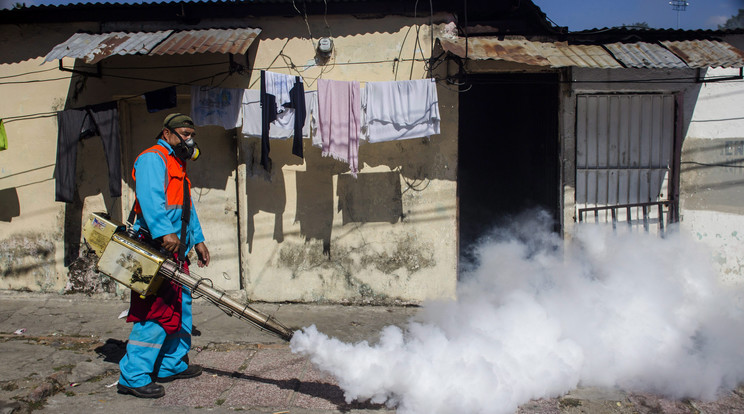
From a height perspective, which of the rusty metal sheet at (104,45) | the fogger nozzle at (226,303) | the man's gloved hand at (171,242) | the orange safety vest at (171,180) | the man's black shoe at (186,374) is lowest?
the man's black shoe at (186,374)

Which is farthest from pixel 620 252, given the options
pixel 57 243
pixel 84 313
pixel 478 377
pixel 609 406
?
pixel 57 243

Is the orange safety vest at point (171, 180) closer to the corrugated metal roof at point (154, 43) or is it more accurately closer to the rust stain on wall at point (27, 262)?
the corrugated metal roof at point (154, 43)

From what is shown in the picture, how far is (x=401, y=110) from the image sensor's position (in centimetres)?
615

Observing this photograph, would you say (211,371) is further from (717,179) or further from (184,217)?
(717,179)

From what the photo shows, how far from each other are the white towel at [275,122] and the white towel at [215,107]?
122 millimetres

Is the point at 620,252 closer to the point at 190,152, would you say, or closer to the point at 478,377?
the point at 478,377

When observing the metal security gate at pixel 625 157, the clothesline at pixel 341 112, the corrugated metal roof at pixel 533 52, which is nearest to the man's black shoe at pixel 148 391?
the clothesline at pixel 341 112

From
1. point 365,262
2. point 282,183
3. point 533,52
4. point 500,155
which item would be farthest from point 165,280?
point 500,155

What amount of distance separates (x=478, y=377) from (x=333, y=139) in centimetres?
340

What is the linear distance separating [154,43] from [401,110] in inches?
114

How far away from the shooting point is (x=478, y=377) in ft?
12.0

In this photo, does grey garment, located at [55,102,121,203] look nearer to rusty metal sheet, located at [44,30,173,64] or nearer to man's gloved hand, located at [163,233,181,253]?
rusty metal sheet, located at [44,30,173,64]

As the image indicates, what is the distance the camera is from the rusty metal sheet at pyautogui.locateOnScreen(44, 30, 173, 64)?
591cm

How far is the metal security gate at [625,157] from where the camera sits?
6.79 meters
